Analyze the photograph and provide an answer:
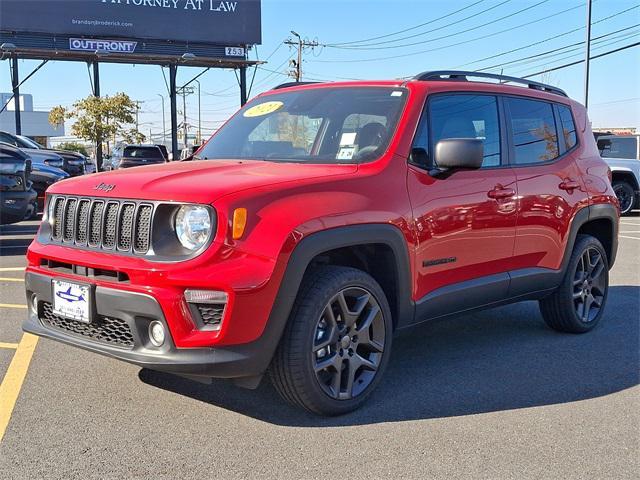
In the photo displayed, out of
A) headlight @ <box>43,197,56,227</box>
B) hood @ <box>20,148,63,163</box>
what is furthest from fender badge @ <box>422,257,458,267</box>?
hood @ <box>20,148,63,163</box>

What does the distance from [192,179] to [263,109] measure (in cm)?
155

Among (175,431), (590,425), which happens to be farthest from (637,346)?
(175,431)

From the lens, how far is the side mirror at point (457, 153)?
3.86 meters

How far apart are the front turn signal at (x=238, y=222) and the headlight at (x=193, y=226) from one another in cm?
12

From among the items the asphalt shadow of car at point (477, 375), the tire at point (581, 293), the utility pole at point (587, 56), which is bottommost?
the asphalt shadow of car at point (477, 375)

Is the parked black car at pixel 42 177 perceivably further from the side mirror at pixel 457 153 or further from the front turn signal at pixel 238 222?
the front turn signal at pixel 238 222

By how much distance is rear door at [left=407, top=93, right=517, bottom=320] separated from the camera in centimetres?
393

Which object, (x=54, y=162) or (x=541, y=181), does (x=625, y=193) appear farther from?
(x=54, y=162)

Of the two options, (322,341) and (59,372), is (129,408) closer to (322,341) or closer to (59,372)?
(59,372)

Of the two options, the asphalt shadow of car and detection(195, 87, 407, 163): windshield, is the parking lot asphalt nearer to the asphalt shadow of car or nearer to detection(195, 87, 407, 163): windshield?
the asphalt shadow of car

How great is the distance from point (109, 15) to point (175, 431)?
3326 cm

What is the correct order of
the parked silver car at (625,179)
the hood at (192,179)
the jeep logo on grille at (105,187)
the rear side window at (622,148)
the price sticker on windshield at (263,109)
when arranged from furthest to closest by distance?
the rear side window at (622,148) < the parked silver car at (625,179) < the price sticker on windshield at (263,109) < the jeep logo on grille at (105,187) < the hood at (192,179)

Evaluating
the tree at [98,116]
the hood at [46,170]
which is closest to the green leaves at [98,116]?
the tree at [98,116]

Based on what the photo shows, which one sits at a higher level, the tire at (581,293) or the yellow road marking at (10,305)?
the tire at (581,293)
